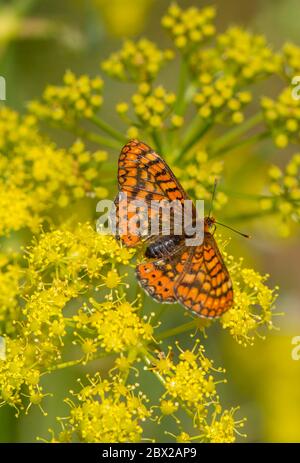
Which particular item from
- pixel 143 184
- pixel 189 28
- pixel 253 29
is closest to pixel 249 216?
pixel 143 184

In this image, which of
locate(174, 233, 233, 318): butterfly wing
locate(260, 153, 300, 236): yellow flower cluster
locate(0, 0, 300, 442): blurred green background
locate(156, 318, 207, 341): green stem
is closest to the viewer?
locate(174, 233, 233, 318): butterfly wing

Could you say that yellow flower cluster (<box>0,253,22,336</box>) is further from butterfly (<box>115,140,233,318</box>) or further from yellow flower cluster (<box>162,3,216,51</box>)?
yellow flower cluster (<box>162,3,216,51</box>)

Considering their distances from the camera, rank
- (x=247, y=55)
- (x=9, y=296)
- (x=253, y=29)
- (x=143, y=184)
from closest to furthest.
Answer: (x=9, y=296), (x=143, y=184), (x=247, y=55), (x=253, y=29)

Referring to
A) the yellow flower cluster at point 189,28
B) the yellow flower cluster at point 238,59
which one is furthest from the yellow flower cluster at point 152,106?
the yellow flower cluster at point 189,28

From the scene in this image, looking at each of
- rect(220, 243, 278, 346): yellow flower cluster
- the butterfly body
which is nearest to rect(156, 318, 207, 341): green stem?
rect(220, 243, 278, 346): yellow flower cluster

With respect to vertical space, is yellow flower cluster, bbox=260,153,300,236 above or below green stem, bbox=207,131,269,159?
below

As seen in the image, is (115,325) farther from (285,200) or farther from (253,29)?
(253,29)

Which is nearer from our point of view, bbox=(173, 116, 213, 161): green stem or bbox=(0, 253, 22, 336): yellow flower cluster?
bbox=(0, 253, 22, 336): yellow flower cluster
